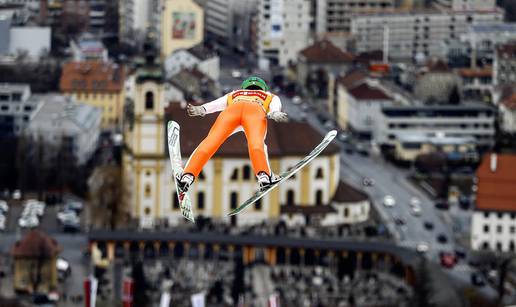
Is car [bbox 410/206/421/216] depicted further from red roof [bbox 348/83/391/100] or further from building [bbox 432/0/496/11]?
building [bbox 432/0/496/11]

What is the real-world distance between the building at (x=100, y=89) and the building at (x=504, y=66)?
1392cm

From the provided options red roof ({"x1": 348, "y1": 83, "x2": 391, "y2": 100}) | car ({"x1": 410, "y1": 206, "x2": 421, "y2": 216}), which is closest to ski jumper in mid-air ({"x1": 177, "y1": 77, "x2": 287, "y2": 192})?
car ({"x1": 410, "y1": 206, "x2": 421, "y2": 216})

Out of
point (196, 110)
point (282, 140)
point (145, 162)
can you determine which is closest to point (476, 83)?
point (282, 140)

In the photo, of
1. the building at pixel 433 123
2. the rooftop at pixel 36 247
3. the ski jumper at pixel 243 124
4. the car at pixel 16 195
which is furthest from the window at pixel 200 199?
the ski jumper at pixel 243 124

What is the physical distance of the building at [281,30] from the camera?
8256 cm

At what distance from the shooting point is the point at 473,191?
58.9 m

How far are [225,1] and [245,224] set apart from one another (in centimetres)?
3276

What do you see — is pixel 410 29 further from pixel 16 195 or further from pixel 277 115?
pixel 277 115

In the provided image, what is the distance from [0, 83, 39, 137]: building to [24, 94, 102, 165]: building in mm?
369

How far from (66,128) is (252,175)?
8.36 meters

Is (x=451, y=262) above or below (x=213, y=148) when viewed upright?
below

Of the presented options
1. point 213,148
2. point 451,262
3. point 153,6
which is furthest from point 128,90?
point 213,148

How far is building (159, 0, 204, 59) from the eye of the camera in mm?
78875

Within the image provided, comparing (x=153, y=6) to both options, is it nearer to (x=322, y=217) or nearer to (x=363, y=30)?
(x=363, y=30)
